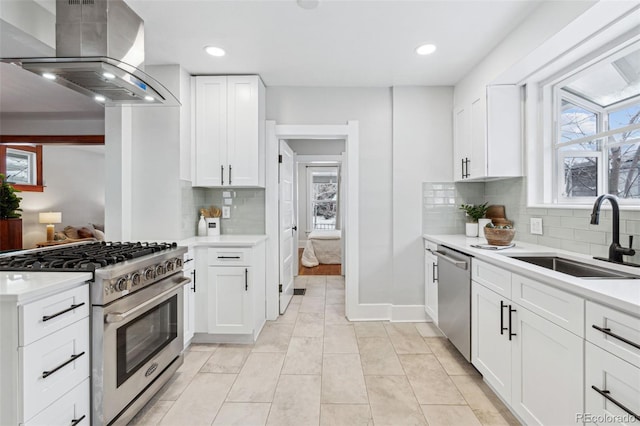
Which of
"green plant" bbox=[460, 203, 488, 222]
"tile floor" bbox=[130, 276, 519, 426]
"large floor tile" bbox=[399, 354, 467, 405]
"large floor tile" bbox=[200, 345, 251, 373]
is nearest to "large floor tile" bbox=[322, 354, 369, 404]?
"tile floor" bbox=[130, 276, 519, 426]

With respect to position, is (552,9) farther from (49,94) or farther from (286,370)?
(49,94)

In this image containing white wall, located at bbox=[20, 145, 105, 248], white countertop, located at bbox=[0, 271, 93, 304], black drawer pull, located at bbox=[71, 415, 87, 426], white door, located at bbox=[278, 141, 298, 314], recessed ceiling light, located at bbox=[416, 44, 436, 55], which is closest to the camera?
white countertop, located at bbox=[0, 271, 93, 304]

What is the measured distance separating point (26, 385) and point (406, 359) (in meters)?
2.32

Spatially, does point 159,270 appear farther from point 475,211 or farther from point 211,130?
point 475,211

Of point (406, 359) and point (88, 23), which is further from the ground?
point (88, 23)

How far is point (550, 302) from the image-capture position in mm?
1399

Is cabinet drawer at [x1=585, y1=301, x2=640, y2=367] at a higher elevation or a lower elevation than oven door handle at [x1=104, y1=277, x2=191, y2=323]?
higher

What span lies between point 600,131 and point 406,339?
2.22 meters

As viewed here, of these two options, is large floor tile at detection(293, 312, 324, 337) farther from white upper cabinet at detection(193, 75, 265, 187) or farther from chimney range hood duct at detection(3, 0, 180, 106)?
chimney range hood duct at detection(3, 0, 180, 106)

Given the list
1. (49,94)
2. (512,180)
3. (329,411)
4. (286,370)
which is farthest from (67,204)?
(512,180)

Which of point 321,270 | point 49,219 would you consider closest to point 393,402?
point 321,270

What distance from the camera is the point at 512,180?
9.05 feet

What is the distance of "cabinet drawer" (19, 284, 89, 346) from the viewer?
1164 millimetres

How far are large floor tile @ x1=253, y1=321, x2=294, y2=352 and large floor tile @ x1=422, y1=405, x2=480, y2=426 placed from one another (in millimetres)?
1268
